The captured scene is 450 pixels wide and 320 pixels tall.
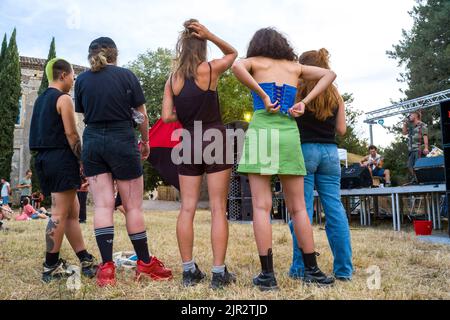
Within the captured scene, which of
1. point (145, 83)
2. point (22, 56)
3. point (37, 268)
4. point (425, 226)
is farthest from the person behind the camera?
point (145, 83)

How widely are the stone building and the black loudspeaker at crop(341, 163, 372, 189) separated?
14.8 meters

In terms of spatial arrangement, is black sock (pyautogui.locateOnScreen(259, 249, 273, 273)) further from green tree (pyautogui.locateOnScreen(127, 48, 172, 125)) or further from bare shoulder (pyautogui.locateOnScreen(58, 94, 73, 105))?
green tree (pyautogui.locateOnScreen(127, 48, 172, 125))

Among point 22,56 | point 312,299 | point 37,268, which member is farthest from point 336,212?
point 22,56

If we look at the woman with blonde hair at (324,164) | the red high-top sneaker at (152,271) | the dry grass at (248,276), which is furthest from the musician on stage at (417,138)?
the red high-top sneaker at (152,271)

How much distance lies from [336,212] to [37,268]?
2382 millimetres

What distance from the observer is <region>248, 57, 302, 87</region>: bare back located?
2521 mm

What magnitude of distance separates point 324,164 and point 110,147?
142cm

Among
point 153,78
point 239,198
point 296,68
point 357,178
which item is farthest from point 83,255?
point 153,78


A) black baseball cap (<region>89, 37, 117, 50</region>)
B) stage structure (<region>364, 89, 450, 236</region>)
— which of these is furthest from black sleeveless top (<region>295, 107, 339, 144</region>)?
stage structure (<region>364, 89, 450, 236</region>)

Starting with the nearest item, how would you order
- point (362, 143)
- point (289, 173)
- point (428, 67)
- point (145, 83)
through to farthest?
1. point (289, 173)
2. point (428, 67)
3. point (145, 83)
4. point (362, 143)

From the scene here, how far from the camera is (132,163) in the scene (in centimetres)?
275

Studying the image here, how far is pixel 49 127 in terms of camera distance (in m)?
2.89

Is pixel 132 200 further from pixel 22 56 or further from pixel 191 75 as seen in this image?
pixel 22 56
